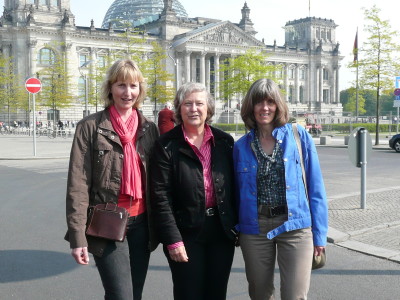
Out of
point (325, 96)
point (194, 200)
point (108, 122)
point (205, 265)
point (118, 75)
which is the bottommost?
point (205, 265)

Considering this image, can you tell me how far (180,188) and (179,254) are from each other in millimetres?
448

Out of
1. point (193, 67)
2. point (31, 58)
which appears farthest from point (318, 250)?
point (193, 67)

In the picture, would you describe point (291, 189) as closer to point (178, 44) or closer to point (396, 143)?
point (396, 143)

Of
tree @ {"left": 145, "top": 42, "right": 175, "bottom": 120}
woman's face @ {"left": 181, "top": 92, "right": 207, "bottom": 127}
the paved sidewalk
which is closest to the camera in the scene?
woman's face @ {"left": 181, "top": 92, "right": 207, "bottom": 127}

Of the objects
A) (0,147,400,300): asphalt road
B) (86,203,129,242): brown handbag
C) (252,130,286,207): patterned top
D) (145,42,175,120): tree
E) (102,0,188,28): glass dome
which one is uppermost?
(102,0,188,28): glass dome

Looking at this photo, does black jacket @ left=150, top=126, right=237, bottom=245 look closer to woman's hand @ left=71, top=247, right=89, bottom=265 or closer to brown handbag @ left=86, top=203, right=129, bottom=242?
brown handbag @ left=86, top=203, right=129, bottom=242

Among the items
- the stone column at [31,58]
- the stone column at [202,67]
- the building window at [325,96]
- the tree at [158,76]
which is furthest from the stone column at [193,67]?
the building window at [325,96]

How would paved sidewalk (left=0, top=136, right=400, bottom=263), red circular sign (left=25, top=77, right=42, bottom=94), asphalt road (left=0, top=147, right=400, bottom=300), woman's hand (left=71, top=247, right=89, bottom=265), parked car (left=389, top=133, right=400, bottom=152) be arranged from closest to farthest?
woman's hand (left=71, top=247, right=89, bottom=265)
asphalt road (left=0, top=147, right=400, bottom=300)
paved sidewalk (left=0, top=136, right=400, bottom=263)
red circular sign (left=25, top=77, right=42, bottom=94)
parked car (left=389, top=133, right=400, bottom=152)

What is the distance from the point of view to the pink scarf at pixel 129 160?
328 centimetres

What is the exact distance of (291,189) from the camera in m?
3.29

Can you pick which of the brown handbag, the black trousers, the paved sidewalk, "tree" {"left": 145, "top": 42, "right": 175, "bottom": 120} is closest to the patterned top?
the black trousers

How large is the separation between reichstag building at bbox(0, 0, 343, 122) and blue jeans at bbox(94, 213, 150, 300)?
39709 millimetres

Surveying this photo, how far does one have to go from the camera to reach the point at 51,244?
6727 millimetres

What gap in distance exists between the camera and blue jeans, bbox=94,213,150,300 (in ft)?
10.4
